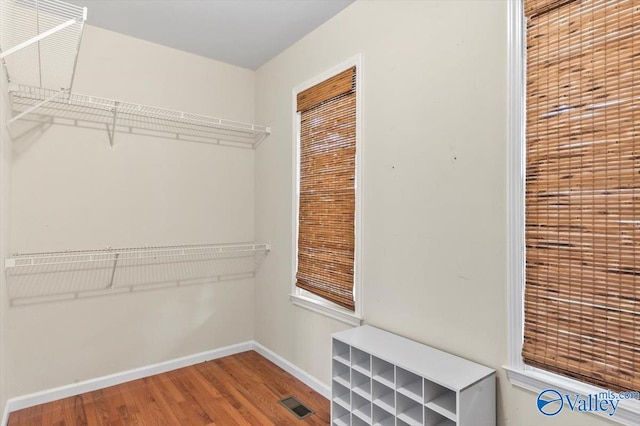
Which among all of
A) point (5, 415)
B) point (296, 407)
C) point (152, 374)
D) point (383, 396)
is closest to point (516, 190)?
point (383, 396)

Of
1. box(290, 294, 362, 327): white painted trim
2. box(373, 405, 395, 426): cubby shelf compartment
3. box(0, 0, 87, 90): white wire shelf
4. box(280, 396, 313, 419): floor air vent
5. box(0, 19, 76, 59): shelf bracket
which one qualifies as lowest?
box(280, 396, 313, 419): floor air vent

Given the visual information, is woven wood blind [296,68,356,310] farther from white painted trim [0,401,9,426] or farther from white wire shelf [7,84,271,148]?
white painted trim [0,401,9,426]

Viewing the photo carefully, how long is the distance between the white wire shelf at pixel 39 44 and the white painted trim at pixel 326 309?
2066mm

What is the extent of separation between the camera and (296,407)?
8.01ft

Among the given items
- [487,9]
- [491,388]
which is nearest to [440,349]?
[491,388]

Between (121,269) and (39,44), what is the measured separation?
165cm

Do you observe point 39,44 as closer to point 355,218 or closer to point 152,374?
point 355,218

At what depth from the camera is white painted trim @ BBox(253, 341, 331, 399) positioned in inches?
102

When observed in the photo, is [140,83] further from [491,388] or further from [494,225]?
[491,388]

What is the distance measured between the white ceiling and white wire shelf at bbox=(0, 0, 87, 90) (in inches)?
9.6

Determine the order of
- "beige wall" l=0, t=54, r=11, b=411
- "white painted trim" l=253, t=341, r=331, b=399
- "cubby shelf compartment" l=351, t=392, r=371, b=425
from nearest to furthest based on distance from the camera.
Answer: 1. "cubby shelf compartment" l=351, t=392, r=371, b=425
2. "beige wall" l=0, t=54, r=11, b=411
3. "white painted trim" l=253, t=341, r=331, b=399

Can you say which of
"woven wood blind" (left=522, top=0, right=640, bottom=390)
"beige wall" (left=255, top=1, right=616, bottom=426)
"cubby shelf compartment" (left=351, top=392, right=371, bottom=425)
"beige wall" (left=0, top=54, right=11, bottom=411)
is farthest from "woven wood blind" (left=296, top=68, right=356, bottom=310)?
"beige wall" (left=0, top=54, right=11, bottom=411)

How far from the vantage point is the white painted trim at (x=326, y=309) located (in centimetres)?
236

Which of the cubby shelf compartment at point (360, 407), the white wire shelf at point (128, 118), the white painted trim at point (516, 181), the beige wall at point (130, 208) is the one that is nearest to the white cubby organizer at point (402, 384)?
the cubby shelf compartment at point (360, 407)
